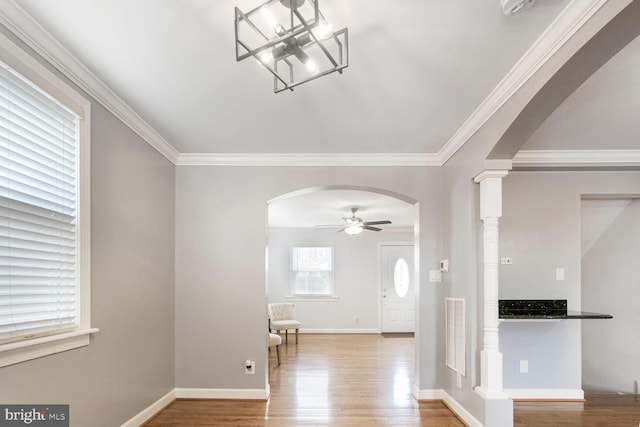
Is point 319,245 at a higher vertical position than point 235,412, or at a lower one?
higher

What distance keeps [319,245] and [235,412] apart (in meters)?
6.08

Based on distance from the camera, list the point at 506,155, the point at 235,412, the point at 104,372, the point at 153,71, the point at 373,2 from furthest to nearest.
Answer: the point at 235,412
the point at 506,155
the point at 104,372
the point at 153,71
the point at 373,2

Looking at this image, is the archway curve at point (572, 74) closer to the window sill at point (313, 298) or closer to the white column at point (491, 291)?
the white column at point (491, 291)

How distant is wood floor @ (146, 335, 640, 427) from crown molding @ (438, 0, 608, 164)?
8.34ft

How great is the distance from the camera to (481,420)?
3.16 meters

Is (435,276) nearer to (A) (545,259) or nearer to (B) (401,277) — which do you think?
(A) (545,259)

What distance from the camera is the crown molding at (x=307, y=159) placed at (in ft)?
14.2

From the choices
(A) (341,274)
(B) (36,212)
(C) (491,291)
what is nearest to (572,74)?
(C) (491,291)

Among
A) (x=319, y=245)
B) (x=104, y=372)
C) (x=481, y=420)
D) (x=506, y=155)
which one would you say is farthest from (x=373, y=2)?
(x=319, y=245)

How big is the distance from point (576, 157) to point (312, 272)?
21.5 feet

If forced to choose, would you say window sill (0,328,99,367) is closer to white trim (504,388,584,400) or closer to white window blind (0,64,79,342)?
white window blind (0,64,79,342)

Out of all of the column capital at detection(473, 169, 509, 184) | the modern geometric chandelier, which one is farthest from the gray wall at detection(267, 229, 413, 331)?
the modern geometric chandelier

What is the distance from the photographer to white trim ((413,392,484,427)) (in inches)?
133

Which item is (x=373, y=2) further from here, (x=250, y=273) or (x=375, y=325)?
(x=375, y=325)
